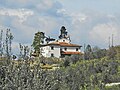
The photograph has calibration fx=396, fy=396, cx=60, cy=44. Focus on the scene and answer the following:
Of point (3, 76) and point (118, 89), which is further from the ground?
point (3, 76)

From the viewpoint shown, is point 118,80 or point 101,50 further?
point 101,50

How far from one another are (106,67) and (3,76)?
32.0 m

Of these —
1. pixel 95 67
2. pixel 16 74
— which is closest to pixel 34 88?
pixel 16 74

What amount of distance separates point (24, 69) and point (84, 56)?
45.4 m

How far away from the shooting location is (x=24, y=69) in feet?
28.1

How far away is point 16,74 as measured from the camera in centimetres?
820

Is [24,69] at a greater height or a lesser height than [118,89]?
greater

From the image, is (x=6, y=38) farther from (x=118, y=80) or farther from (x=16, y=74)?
(x=118, y=80)

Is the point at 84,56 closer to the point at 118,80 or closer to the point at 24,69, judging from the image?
the point at 118,80

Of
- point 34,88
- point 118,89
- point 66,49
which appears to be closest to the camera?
point 34,88

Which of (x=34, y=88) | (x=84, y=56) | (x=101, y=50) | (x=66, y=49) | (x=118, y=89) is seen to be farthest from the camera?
(x=66, y=49)

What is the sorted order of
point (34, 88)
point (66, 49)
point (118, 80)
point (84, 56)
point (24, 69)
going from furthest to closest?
point (66, 49), point (84, 56), point (118, 80), point (24, 69), point (34, 88)

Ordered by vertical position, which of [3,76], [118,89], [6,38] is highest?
[6,38]

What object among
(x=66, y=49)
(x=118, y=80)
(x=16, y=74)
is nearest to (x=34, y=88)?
(x=16, y=74)
